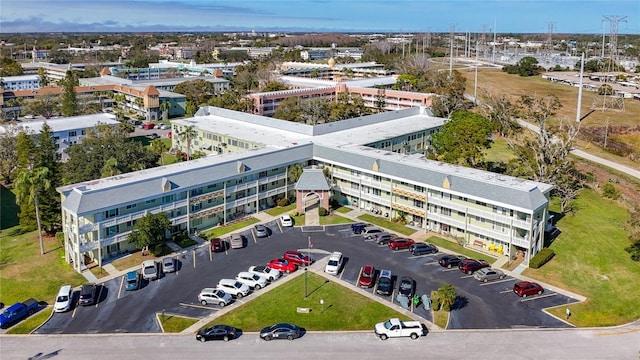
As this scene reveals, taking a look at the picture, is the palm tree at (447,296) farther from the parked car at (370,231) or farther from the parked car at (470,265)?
the parked car at (370,231)

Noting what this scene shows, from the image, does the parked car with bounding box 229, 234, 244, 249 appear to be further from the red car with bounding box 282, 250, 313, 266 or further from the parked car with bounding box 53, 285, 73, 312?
the parked car with bounding box 53, 285, 73, 312

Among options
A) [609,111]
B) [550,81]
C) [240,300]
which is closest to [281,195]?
[240,300]

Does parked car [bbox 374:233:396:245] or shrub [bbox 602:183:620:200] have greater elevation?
shrub [bbox 602:183:620:200]

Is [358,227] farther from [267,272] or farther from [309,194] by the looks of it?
[267,272]

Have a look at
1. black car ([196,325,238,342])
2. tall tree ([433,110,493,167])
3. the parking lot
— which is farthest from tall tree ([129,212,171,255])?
→ tall tree ([433,110,493,167])

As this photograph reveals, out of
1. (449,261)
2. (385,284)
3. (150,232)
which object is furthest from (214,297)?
(449,261)
